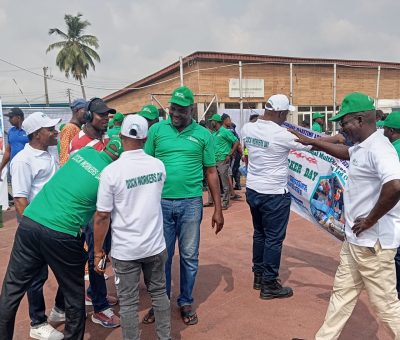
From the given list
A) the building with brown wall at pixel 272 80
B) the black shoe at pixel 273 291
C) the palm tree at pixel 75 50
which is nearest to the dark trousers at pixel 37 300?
the black shoe at pixel 273 291

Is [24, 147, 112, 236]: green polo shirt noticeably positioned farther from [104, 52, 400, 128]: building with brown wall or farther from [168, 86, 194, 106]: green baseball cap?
[104, 52, 400, 128]: building with brown wall

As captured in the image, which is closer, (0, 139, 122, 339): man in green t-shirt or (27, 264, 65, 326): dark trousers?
(0, 139, 122, 339): man in green t-shirt

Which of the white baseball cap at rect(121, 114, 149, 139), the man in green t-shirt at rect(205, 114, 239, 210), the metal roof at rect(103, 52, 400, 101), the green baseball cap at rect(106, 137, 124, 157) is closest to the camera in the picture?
the white baseball cap at rect(121, 114, 149, 139)

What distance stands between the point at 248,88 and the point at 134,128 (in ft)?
56.6

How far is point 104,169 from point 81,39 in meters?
40.1

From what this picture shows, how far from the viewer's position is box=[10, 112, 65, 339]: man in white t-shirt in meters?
3.10

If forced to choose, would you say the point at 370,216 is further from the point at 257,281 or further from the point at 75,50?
the point at 75,50

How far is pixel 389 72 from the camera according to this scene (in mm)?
23672

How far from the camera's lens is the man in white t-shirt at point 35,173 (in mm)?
3100

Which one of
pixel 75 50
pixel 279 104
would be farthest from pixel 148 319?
pixel 75 50

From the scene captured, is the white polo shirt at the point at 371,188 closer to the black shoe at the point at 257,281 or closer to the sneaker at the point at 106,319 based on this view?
the black shoe at the point at 257,281

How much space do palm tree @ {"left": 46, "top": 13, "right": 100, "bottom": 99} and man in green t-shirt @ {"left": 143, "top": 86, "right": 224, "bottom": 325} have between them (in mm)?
36207

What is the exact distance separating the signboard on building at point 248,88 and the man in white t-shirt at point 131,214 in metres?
16.8

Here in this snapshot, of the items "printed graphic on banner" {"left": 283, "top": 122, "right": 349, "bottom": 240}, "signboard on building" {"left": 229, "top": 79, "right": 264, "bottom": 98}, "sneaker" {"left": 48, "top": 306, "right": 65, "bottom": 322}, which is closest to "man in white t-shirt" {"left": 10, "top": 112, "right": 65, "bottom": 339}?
"sneaker" {"left": 48, "top": 306, "right": 65, "bottom": 322}
